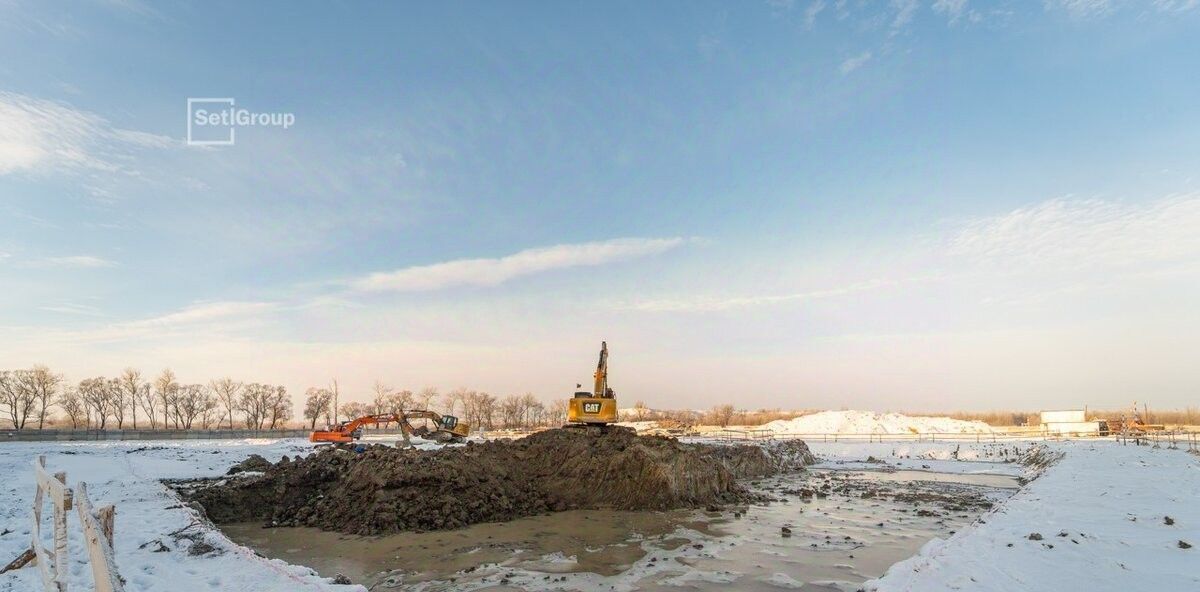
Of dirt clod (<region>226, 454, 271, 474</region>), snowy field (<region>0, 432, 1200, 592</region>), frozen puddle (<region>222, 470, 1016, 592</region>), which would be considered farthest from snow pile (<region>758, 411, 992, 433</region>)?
dirt clod (<region>226, 454, 271, 474</region>)

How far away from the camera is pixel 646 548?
1382cm

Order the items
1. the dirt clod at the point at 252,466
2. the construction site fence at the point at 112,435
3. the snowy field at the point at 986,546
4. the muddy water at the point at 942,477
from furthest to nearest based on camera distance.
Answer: the construction site fence at the point at 112,435, the muddy water at the point at 942,477, the dirt clod at the point at 252,466, the snowy field at the point at 986,546

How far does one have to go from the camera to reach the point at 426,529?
1528 centimetres

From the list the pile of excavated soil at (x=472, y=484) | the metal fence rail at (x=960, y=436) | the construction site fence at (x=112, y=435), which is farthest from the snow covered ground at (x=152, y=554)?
the metal fence rail at (x=960, y=436)

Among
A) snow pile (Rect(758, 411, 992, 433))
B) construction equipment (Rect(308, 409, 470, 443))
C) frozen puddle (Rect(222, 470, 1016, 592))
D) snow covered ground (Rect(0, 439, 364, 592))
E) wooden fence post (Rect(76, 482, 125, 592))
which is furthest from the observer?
snow pile (Rect(758, 411, 992, 433))

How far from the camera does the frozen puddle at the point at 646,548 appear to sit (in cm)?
1100

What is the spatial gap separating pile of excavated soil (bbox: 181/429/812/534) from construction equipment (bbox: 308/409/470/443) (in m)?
11.4

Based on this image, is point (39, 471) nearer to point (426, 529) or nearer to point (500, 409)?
point (426, 529)

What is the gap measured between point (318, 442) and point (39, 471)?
112ft

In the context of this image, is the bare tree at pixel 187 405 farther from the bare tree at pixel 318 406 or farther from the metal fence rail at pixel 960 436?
the metal fence rail at pixel 960 436

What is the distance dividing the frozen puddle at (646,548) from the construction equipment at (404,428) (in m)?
16.6

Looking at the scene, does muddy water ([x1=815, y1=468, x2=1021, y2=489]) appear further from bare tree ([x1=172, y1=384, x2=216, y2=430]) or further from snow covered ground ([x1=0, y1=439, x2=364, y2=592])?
bare tree ([x1=172, y1=384, x2=216, y2=430])

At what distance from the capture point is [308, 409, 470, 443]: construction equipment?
1297 inches

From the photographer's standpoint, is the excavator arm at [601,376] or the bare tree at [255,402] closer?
the excavator arm at [601,376]
